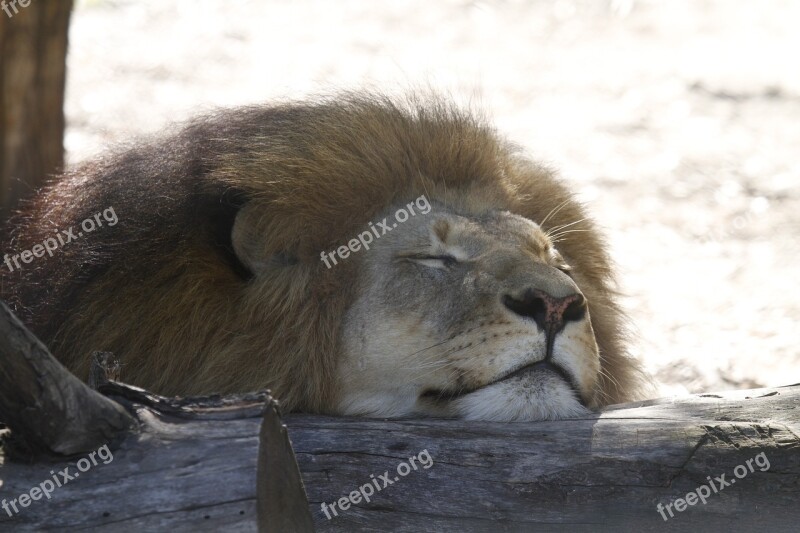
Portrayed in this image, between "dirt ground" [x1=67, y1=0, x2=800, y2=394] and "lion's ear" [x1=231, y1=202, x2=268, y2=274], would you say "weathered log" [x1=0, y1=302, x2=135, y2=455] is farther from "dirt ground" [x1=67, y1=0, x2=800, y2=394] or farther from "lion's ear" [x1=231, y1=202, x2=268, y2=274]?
"dirt ground" [x1=67, y1=0, x2=800, y2=394]

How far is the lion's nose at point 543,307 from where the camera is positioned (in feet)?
11.0

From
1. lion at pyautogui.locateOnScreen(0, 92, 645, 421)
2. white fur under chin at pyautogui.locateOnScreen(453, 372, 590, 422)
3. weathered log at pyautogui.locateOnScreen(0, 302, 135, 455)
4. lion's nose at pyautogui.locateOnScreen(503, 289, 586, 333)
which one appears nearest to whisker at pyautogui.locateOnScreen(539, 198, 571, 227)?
lion at pyautogui.locateOnScreen(0, 92, 645, 421)

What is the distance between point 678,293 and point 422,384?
13.7 feet

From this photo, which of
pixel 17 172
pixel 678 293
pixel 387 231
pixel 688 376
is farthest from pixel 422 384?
pixel 678 293

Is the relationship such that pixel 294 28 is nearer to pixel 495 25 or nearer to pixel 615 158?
pixel 495 25

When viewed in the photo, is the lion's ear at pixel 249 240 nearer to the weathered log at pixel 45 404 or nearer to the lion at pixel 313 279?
the lion at pixel 313 279

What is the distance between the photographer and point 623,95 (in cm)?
1109

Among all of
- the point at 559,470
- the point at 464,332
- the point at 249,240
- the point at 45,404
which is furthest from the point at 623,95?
the point at 45,404

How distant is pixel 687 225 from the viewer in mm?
8242

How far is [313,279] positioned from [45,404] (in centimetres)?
126

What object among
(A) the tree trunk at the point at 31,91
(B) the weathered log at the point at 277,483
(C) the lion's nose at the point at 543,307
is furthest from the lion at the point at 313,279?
(A) the tree trunk at the point at 31,91

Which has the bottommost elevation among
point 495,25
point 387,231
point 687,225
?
point 687,225

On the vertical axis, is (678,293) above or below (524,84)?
below

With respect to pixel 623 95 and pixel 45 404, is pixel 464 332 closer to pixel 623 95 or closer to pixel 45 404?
pixel 45 404
